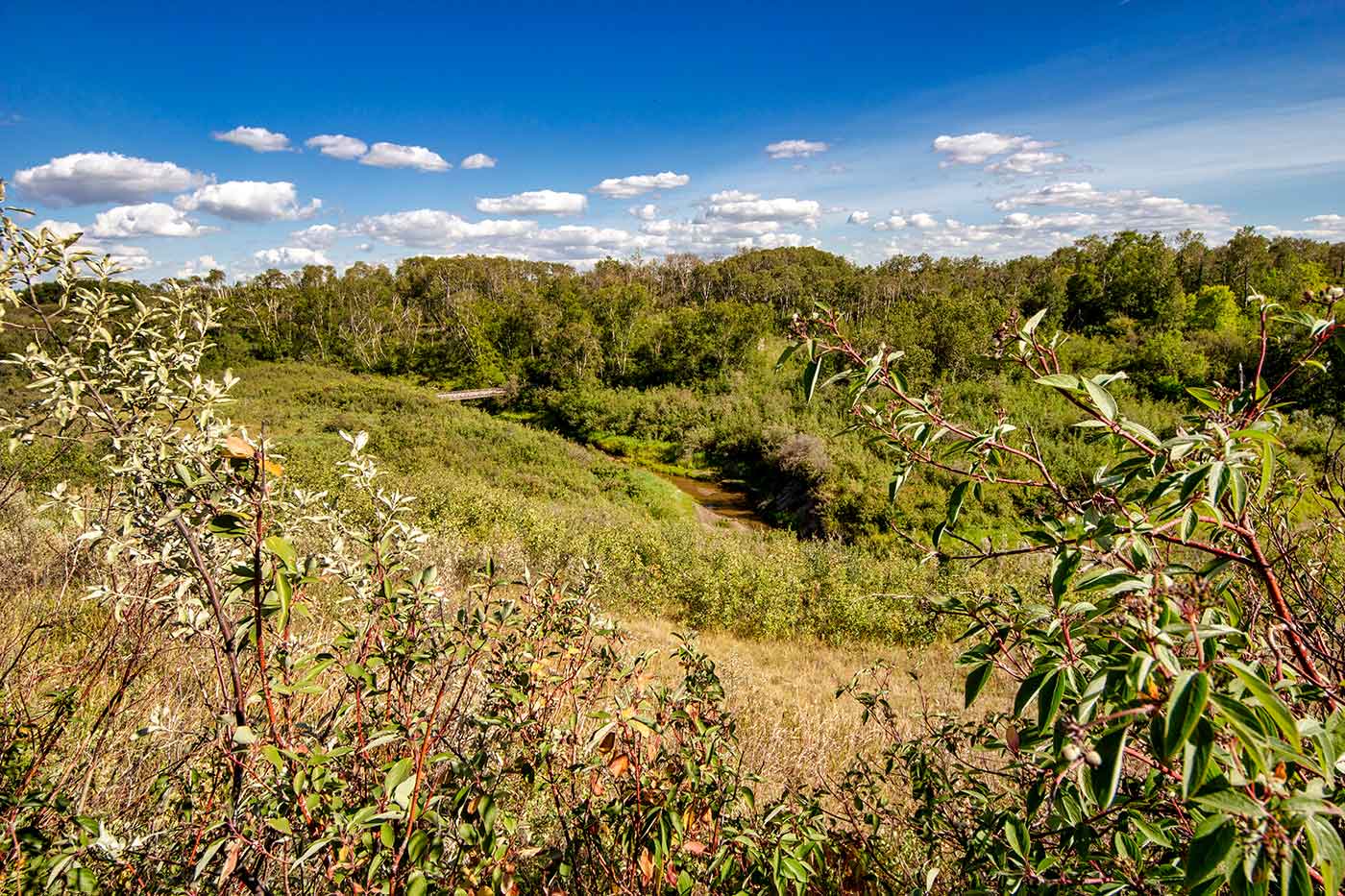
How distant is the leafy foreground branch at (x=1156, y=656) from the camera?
2.59 feet

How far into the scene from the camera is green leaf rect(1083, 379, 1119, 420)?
1230 mm

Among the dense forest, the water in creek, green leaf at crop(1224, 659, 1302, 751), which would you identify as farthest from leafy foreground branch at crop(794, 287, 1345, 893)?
the water in creek

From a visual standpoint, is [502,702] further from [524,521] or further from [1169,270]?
[1169,270]

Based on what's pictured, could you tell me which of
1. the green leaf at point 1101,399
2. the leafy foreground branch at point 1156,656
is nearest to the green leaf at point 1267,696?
the leafy foreground branch at point 1156,656

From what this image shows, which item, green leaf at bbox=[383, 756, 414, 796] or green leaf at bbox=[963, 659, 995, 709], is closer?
green leaf at bbox=[963, 659, 995, 709]

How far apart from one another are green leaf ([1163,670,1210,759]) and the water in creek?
24.3 m

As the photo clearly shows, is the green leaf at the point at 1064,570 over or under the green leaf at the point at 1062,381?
under

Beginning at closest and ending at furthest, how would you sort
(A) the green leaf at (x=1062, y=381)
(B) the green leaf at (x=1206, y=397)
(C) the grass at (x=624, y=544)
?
(A) the green leaf at (x=1062, y=381) → (B) the green leaf at (x=1206, y=397) → (C) the grass at (x=624, y=544)

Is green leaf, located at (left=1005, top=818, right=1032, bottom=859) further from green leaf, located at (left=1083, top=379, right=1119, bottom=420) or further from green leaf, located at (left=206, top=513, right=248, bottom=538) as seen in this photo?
green leaf, located at (left=206, top=513, right=248, bottom=538)

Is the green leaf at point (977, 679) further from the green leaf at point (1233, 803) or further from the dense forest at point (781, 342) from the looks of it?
the dense forest at point (781, 342)

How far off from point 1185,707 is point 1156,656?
91 mm

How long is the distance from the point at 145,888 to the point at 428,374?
57.5 metres

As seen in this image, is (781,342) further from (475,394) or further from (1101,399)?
(1101,399)

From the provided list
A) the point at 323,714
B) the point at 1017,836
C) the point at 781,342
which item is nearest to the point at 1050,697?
the point at 1017,836
